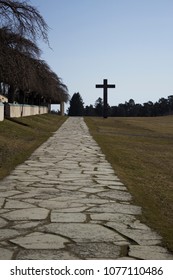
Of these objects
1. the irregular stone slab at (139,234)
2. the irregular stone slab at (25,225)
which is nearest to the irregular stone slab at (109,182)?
the irregular stone slab at (139,234)

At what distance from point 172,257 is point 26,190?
11.6 feet

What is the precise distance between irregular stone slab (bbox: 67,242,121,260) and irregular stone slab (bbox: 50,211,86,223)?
0.88 metres

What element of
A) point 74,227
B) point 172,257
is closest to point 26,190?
point 74,227

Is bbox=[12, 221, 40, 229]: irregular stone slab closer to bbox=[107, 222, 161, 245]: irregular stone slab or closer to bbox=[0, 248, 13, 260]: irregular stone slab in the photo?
bbox=[0, 248, 13, 260]: irregular stone slab

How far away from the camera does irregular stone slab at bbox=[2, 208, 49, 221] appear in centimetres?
525

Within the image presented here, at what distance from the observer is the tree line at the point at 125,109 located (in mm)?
121000

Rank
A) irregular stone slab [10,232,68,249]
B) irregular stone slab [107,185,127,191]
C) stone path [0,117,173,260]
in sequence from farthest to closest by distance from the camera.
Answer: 1. irregular stone slab [107,185,127,191]
2. irregular stone slab [10,232,68,249]
3. stone path [0,117,173,260]

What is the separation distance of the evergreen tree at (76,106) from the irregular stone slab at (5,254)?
11499 cm

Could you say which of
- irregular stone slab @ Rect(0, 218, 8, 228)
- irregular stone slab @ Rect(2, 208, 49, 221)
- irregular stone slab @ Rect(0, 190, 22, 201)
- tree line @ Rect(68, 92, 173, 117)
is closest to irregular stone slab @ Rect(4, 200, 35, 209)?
irregular stone slab @ Rect(2, 208, 49, 221)

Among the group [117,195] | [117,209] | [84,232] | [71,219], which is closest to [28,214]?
[71,219]

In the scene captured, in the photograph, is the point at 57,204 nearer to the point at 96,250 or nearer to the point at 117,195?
the point at 117,195

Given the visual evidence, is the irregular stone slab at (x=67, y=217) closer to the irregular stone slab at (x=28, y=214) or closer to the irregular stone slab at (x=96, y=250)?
the irregular stone slab at (x=28, y=214)

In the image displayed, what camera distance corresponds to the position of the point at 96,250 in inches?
161

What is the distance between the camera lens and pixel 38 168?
31.4 feet
